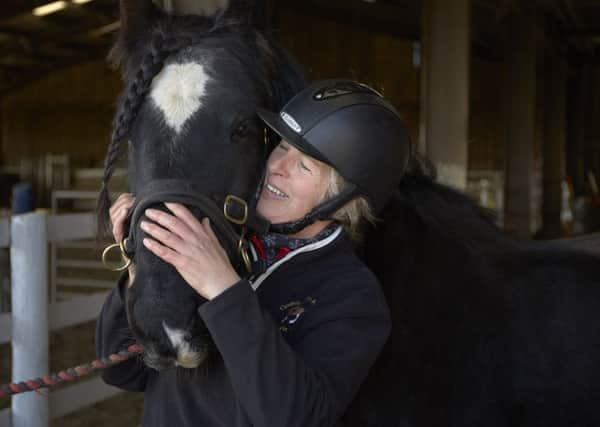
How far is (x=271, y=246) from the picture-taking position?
143 centimetres

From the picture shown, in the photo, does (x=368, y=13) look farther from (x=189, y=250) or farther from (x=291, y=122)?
(x=189, y=250)

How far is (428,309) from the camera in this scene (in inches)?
62.6

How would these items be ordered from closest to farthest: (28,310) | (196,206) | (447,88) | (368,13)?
1. (196,206)
2. (28,310)
3. (447,88)
4. (368,13)

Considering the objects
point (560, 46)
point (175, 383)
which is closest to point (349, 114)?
point (175, 383)

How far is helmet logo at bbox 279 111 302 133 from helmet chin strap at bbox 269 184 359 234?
161 mm

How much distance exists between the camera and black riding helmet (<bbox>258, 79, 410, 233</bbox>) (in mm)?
1393

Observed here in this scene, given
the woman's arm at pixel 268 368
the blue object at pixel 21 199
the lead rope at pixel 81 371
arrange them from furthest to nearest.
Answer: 1. the blue object at pixel 21 199
2. the lead rope at pixel 81 371
3. the woman's arm at pixel 268 368

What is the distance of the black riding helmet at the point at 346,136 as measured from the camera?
1393 mm

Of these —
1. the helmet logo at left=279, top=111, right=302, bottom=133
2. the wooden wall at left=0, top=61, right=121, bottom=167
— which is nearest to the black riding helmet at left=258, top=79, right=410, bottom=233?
the helmet logo at left=279, top=111, right=302, bottom=133

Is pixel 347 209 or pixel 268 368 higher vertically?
pixel 347 209

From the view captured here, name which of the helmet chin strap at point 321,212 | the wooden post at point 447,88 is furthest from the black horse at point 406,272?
the wooden post at point 447,88

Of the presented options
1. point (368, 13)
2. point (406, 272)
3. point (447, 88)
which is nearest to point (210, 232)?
point (406, 272)

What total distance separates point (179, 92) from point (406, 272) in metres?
0.68

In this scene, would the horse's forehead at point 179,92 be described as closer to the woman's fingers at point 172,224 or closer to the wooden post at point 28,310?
the woman's fingers at point 172,224
